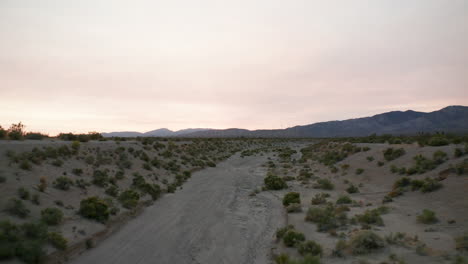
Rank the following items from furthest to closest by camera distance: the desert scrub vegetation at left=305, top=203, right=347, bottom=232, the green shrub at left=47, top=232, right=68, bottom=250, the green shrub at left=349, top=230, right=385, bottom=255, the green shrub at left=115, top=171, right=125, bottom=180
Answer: the green shrub at left=115, top=171, right=125, bottom=180 < the desert scrub vegetation at left=305, top=203, right=347, bottom=232 < the green shrub at left=47, top=232, right=68, bottom=250 < the green shrub at left=349, top=230, right=385, bottom=255

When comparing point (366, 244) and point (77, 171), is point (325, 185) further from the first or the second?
point (77, 171)

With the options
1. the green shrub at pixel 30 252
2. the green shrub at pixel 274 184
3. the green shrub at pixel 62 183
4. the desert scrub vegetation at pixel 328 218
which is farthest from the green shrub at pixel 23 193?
the green shrub at pixel 274 184

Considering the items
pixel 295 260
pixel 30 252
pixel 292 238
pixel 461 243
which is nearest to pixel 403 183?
pixel 461 243

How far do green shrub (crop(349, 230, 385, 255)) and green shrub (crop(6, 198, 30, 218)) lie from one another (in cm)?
1264

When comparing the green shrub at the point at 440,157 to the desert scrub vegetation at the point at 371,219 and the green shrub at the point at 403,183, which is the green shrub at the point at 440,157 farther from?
the desert scrub vegetation at the point at 371,219

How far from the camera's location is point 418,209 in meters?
14.4

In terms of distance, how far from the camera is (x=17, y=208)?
36.2 feet

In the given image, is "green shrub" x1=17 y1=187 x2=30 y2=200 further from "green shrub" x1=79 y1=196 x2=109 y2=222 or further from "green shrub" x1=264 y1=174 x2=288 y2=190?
"green shrub" x1=264 y1=174 x2=288 y2=190

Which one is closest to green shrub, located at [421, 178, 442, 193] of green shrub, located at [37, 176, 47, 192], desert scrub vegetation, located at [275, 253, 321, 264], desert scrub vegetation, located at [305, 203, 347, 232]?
desert scrub vegetation, located at [305, 203, 347, 232]

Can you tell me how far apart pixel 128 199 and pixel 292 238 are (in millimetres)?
10631

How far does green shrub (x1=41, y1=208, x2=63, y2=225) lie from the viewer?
11.4 m

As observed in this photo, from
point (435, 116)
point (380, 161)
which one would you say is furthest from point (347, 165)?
point (435, 116)

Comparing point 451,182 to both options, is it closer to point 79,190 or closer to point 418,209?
point 418,209

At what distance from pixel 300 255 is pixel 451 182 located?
39.2ft
